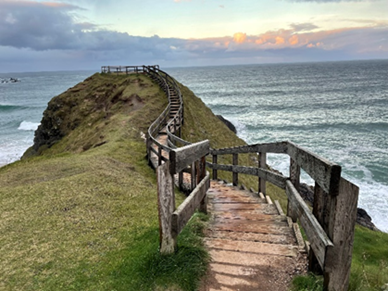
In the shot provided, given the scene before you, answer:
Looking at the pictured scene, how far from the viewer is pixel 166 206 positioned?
13.6ft

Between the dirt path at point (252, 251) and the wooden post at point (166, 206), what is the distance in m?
0.68

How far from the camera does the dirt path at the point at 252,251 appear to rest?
3.84 m

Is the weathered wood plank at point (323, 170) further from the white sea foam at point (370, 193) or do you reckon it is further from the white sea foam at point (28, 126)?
the white sea foam at point (28, 126)

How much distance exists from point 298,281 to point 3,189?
9.67 metres

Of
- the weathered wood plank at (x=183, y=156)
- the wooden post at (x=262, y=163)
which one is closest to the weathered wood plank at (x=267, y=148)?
the wooden post at (x=262, y=163)

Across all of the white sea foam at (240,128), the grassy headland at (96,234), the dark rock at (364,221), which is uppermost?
the grassy headland at (96,234)

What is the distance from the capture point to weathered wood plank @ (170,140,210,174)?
4.22 m

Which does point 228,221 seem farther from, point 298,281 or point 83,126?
point 83,126

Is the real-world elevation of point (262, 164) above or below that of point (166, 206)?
below

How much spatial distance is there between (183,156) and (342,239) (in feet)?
7.77

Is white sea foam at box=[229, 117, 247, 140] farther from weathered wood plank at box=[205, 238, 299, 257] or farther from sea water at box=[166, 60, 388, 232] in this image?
weathered wood plank at box=[205, 238, 299, 257]

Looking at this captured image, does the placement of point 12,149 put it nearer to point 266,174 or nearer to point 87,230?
point 87,230

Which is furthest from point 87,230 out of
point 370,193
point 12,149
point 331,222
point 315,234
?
point 12,149

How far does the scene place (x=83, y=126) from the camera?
28.6 m
